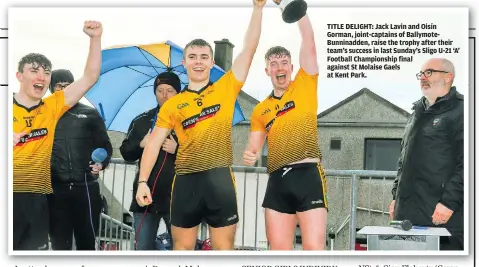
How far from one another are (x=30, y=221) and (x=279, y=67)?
239 cm

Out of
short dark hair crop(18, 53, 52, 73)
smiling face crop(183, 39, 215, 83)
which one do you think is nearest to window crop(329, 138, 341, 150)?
smiling face crop(183, 39, 215, 83)

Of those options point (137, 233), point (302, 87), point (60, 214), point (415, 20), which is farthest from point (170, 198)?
point (415, 20)

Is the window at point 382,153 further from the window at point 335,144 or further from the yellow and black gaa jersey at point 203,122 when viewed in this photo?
the yellow and black gaa jersey at point 203,122

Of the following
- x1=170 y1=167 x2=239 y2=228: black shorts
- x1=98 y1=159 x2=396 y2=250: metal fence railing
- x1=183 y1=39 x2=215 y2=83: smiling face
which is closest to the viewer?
x1=170 y1=167 x2=239 y2=228: black shorts

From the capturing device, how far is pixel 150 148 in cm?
730

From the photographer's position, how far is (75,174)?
7508 mm

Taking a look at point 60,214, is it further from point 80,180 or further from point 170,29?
point 170,29

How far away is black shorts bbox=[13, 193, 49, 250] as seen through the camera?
7348 millimetres

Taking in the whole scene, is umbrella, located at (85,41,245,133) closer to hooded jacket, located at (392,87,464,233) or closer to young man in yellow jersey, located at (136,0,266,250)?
young man in yellow jersey, located at (136,0,266,250)

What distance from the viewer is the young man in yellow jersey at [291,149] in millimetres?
7211

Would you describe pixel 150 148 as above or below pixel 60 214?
above

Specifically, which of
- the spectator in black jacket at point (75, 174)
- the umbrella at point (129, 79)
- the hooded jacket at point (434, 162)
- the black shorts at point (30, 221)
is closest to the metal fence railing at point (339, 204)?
the hooded jacket at point (434, 162)

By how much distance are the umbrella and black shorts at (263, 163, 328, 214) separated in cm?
113

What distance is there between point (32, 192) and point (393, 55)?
10.3ft
